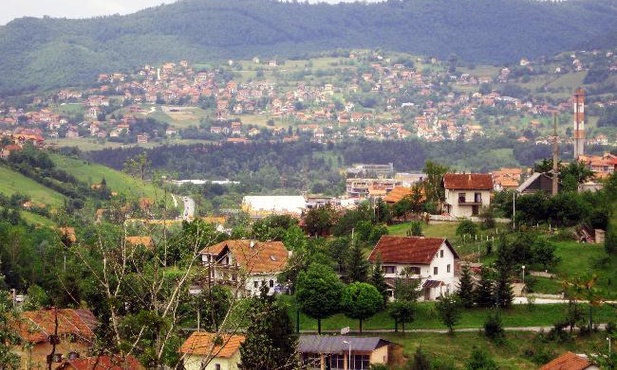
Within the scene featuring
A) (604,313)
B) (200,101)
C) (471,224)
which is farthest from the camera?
(200,101)

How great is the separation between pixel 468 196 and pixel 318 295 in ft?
50.2

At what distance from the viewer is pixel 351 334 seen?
36.3 metres

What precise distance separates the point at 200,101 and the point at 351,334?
161 m

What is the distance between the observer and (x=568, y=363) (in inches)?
1196

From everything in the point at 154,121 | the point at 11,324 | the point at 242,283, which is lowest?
the point at 154,121

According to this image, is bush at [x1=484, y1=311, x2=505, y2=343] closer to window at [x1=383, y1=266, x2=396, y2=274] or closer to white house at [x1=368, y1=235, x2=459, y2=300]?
white house at [x1=368, y1=235, x2=459, y2=300]

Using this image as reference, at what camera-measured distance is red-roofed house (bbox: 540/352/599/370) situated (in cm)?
2978

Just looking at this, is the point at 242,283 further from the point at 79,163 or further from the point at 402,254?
the point at 79,163

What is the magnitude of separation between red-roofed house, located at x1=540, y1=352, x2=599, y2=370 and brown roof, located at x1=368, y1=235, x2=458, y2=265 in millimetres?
9072

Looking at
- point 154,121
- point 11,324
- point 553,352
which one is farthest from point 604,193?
point 154,121

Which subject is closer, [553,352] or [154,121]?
[553,352]

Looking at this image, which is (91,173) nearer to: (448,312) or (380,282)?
(380,282)

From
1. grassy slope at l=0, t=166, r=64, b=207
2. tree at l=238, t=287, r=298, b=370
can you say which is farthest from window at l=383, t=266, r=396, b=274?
grassy slope at l=0, t=166, r=64, b=207

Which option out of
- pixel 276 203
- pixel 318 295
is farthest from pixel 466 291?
pixel 276 203
